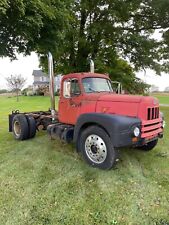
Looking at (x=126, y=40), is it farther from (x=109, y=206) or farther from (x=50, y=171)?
(x=109, y=206)

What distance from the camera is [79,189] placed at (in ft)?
14.4

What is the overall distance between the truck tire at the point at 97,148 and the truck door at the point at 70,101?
830 mm

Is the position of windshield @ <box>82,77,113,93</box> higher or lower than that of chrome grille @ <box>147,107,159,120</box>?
higher

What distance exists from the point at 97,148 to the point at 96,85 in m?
1.82

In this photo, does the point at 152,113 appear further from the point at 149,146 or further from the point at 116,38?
the point at 116,38

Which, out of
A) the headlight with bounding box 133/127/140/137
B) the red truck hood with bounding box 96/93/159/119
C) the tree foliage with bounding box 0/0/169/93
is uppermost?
the tree foliage with bounding box 0/0/169/93

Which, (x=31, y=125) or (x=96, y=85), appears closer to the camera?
(x=96, y=85)

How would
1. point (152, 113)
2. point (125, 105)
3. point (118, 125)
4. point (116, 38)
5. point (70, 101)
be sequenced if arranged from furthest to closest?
point (116, 38) → point (70, 101) → point (152, 113) → point (125, 105) → point (118, 125)

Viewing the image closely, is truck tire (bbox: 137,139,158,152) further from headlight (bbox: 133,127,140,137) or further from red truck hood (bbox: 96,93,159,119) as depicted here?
headlight (bbox: 133,127,140,137)

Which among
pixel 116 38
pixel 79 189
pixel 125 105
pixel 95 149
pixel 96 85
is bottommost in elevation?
pixel 79 189

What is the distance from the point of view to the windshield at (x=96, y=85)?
634cm

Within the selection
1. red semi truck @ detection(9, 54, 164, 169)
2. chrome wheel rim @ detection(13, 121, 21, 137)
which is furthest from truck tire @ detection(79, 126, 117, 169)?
chrome wheel rim @ detection(13, 121, 21, 137)

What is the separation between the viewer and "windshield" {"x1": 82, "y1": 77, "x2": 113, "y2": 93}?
6.34 metres

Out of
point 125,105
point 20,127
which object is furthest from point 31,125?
point 125,105
